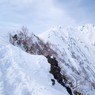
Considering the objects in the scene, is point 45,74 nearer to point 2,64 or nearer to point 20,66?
point 20,66

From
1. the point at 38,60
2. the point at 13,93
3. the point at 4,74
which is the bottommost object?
the point at 13,93

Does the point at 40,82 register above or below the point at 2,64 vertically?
below

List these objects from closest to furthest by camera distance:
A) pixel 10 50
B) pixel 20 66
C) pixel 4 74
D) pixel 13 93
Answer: pixel 13 93
pixel 4 74
pixel 20 66
pixel 10 50

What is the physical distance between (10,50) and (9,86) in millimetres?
7242

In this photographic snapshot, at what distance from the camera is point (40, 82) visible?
28938 mm

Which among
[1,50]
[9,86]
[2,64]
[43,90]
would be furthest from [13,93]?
[1,50]

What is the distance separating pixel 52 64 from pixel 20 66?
218 inches

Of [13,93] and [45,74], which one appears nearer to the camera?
[13,93]

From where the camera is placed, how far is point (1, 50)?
32.8 meters

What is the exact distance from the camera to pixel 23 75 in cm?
2923

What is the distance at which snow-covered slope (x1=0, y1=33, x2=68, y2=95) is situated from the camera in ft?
89.0

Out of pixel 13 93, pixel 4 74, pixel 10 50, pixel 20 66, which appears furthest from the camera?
pixel 10 50

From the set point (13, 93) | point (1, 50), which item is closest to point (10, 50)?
point (1, 50)

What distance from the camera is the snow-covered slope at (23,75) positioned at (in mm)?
27125
